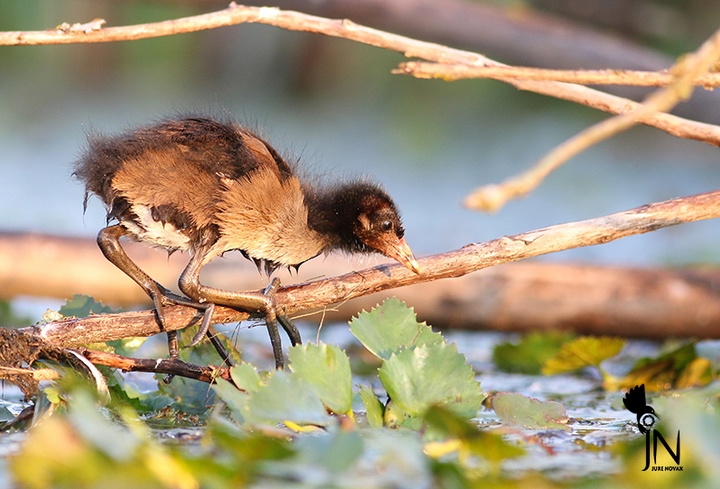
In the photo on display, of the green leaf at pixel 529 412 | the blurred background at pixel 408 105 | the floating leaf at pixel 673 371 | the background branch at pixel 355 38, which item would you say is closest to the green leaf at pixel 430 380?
the green leaf at pixel 529 412

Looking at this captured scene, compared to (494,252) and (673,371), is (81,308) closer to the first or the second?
(494,252)

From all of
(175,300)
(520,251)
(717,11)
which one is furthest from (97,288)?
(717,11)

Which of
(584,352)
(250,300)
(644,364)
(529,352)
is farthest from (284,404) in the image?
(529,352)

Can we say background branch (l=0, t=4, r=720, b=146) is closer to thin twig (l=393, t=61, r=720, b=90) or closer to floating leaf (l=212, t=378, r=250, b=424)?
thin twig (l=393, t=61, r=720, b=90)

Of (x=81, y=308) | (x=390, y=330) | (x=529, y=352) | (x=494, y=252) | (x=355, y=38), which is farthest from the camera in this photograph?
(x=529, y=352)

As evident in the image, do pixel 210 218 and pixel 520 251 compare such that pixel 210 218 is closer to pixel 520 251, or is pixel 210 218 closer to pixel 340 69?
pixel 520 251

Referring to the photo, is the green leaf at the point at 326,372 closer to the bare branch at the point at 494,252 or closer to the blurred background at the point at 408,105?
the bare branch at the point at 494,252
